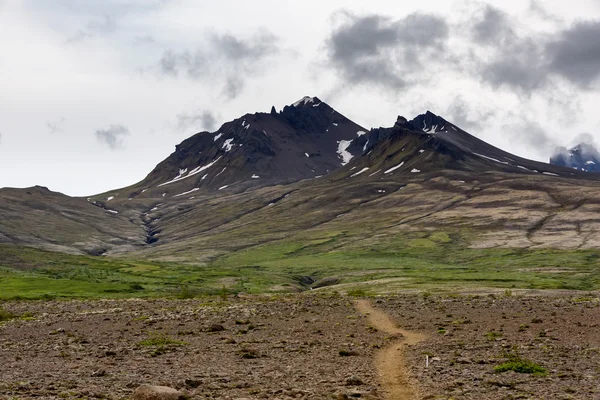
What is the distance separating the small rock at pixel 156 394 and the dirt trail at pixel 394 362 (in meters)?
7.11

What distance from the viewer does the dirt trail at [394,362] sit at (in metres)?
22.5

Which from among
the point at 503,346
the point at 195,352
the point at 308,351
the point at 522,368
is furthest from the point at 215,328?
the point at 522,368

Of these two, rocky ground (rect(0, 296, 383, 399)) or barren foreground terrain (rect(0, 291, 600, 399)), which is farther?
rocky ground (rect(0, 296, 383, 399))

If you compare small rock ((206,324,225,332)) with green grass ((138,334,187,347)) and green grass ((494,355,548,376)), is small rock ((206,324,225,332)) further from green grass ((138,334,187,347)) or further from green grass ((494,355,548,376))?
green grass ((494,355,548,376))

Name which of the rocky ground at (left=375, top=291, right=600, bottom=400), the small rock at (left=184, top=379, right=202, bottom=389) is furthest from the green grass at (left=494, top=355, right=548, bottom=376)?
the small rock at (left=184, top=379, right=202, bottom=389)

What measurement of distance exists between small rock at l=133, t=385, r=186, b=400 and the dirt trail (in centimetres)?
711

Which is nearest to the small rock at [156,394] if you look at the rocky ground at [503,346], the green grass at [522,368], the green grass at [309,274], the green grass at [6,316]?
the rocky ground at [503,346]

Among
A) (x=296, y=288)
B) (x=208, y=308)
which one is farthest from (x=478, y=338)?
(x=296, y=288)

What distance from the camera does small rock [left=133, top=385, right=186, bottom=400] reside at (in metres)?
19.3

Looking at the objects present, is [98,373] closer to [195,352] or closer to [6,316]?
[195,352]

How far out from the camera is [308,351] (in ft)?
106

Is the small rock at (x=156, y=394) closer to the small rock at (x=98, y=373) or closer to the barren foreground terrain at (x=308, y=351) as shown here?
the barren foreground terrain at (x=308, y=351)

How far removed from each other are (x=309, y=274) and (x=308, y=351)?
130223 millimetres

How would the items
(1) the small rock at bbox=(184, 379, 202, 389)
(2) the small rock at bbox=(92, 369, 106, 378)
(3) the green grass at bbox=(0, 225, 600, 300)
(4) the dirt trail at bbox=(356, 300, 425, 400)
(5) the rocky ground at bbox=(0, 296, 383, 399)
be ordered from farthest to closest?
(3) the green grass at bbox=(0, 225, 600, 300) < (2) the small rock at bbox=(92, 369, 106, 378) < (1) the small rock at bbox=(184, 379, 202, 389) < (5) the rocky ground at bbox=(0, 296, 383, 399) < (4) the dirt trail at bbox=(356, 300, 425, 400)
